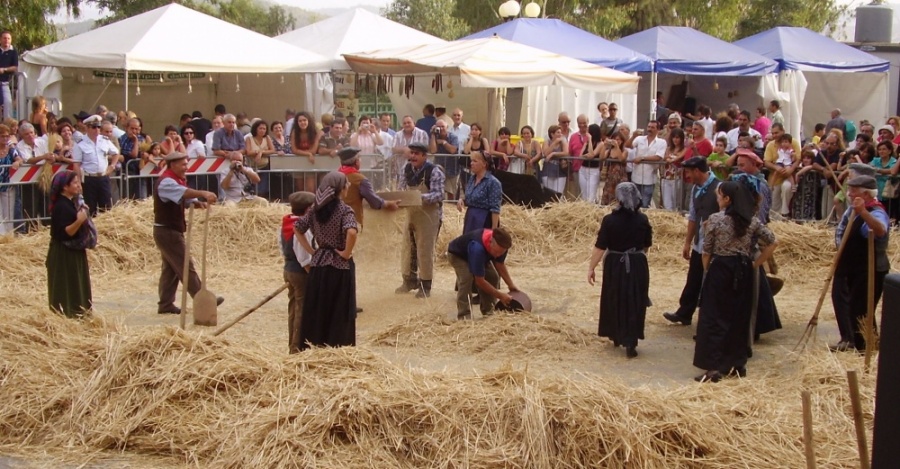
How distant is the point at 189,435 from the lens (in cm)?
638

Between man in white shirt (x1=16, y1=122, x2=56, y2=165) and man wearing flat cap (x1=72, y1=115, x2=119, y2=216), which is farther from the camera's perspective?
man wearing flat cap (x1=72, y1=115, x2=119, y2=216)

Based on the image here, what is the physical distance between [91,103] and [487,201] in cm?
1365

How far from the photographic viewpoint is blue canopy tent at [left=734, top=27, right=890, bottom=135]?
23.2 meters

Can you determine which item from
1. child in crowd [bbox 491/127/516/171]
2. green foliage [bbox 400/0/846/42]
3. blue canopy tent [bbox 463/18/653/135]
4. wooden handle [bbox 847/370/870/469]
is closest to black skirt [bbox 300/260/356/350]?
wooden handle [bbox 847/370/870/469]

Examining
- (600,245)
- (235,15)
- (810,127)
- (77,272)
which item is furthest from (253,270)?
(235,15)

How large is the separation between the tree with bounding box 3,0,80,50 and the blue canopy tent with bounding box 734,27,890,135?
1660cm

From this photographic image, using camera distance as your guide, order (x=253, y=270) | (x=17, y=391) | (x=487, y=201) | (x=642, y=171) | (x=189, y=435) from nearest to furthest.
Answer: (x=189, y=435) < (x=17, y=391) < (x=487, y=201) < (x=253, y=270) < (x=642, y=171)

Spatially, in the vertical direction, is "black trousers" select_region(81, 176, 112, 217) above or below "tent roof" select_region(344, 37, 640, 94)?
below

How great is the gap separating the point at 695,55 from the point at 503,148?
757 cm

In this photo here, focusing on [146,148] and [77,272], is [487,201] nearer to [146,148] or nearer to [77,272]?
[77,272]

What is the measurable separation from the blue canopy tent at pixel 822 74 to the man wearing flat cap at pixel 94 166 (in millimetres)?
14447

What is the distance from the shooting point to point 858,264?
9117 mm

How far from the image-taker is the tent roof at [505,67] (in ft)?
53.2

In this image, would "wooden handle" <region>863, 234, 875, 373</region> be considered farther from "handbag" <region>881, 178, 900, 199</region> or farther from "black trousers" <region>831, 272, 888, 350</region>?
"handbag" <region>881, 178, 900, 199</region>
